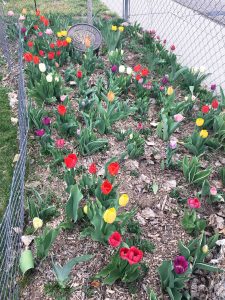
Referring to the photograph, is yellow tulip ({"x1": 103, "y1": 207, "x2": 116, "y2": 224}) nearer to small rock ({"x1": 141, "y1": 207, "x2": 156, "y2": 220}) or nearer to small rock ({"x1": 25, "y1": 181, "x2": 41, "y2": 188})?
small rock ({"x1": 141, "y1": 207, "x2": 156, "y2": 220})

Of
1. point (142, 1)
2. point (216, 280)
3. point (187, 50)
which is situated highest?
point (216, 280)

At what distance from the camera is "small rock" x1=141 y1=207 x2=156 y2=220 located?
2852mm

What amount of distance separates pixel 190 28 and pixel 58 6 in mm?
2658

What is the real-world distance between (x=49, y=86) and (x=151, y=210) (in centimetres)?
179

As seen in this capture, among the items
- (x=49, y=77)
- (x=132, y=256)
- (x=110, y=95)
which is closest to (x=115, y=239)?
(x=132, y=256)

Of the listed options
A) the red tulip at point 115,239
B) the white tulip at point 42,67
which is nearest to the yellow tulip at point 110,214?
the red tulip at point 115,239

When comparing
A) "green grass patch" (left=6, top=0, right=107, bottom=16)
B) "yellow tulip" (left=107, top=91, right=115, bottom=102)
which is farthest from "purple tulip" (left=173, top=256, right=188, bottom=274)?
"green grass patch" (left=6, top=0, right=107, bottom=16)

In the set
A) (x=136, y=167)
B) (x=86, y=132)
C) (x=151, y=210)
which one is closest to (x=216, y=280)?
(x=151, y=210)

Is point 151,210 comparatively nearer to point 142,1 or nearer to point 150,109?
point 150,109

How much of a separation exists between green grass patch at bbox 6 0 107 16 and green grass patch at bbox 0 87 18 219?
324 centimetres

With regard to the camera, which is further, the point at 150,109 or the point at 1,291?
the point at 150,109

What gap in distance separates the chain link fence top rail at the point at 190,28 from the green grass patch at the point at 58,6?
62cm

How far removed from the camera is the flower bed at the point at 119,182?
2.34m

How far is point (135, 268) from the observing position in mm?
2254
